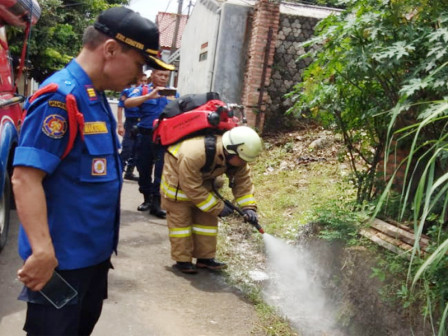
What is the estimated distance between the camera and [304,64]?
1032cm

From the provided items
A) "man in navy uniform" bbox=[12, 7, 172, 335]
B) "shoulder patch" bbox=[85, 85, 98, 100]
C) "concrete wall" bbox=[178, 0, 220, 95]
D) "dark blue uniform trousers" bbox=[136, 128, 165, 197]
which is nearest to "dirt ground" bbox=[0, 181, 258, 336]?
"dark blue uniform trousers" bbox=[136, 128, 165, 197]

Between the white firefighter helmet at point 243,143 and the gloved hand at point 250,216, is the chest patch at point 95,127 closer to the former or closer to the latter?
the white firefighter helmet at point 243,143

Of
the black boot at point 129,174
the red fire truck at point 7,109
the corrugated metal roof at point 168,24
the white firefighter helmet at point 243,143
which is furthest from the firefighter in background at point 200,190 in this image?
the corrugated metal roof at point 168,24

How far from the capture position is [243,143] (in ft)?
13.7

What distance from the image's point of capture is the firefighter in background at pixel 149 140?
6.00m

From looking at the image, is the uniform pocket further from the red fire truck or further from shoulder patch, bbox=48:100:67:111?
the red fire truck

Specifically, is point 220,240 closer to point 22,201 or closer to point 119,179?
point 119,179

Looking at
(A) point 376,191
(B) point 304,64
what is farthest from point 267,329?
(B) point 304,64

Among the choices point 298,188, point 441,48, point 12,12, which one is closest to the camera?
point 441,48

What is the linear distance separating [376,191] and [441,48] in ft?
5.38

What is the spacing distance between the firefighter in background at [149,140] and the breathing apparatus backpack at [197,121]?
3.31 ft

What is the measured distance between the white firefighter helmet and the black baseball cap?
2.25 m

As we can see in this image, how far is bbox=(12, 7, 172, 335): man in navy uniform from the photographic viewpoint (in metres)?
1.76

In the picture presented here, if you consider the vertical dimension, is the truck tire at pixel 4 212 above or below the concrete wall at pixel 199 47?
below
